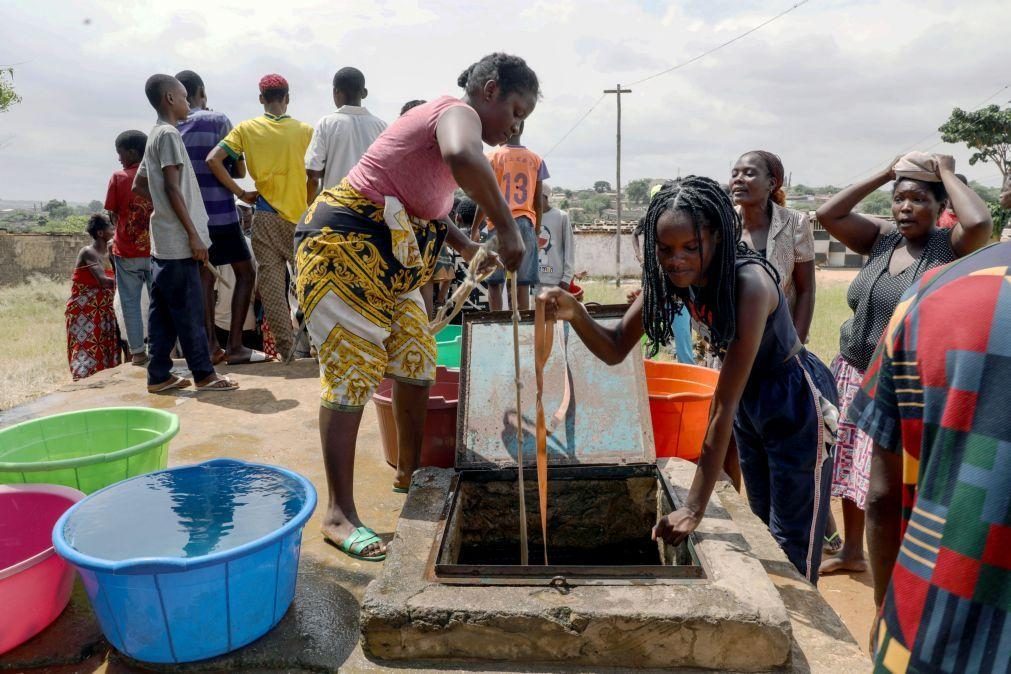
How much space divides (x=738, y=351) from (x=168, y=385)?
3808 mm

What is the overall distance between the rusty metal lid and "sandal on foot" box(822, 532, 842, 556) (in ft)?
4.44

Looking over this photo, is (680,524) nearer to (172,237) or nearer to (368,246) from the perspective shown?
(368,246)

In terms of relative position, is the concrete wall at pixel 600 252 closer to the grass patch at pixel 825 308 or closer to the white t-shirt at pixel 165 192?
the grass patch at pixel 825 308

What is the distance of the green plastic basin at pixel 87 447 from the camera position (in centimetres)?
232

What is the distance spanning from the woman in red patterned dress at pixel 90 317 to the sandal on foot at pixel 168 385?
1764 millimetres

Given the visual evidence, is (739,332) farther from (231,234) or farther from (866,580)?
(231,234)

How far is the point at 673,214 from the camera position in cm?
203

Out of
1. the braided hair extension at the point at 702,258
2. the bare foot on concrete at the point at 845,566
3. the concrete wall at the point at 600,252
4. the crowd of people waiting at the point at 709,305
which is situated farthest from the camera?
the concrete wall at the point at 600,252

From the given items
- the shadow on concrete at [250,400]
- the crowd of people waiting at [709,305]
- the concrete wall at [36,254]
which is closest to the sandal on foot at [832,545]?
the crowd of people waiting at [709,305]

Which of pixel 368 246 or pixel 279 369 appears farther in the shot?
pixel 279 369

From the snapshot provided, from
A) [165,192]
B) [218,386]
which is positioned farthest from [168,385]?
[165,192]

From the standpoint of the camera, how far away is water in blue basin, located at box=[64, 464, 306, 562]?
1972mm

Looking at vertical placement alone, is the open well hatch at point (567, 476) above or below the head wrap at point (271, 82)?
below

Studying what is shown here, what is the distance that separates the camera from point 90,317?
5.83 m
